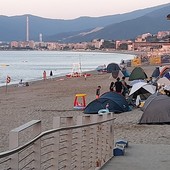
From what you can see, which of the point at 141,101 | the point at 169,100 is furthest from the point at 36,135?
the point at 141,101

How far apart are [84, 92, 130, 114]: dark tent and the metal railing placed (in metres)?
8.26

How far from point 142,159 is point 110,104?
9413mm

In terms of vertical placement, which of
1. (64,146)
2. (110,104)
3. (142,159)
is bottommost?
(110,104)

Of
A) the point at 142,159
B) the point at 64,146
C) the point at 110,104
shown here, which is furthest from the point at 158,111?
the point at 64,146

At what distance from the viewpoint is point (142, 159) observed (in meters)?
8.65

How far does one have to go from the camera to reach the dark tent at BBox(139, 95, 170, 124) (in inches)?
565

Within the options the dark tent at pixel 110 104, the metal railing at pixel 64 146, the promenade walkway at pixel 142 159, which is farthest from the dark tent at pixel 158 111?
the metal railing at pixel 64 146

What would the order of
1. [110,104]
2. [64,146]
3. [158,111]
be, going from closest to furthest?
[64,146]
[158,111]
[110,104]

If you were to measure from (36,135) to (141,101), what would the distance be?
1509cm

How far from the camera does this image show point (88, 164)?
722cm

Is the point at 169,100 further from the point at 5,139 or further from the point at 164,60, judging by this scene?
the point at 164,60

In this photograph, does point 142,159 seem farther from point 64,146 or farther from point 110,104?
point 110,104

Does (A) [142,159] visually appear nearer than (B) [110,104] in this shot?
Yes

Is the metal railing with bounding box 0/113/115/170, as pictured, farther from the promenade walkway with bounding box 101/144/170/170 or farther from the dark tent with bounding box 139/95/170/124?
the dark tent with bounding box 139/95/170/124
